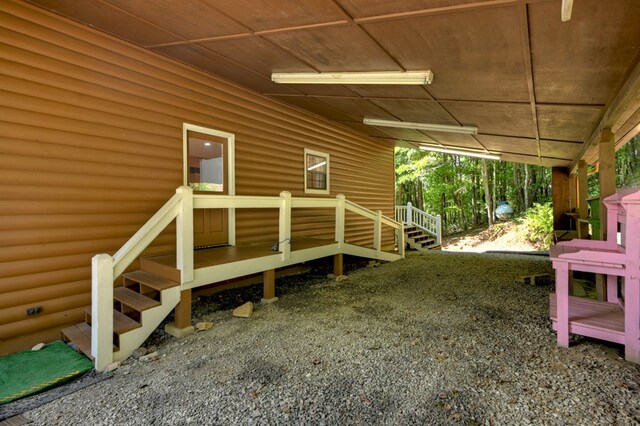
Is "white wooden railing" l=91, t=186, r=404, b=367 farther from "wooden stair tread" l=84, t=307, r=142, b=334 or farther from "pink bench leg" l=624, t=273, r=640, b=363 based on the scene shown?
"pink bench leg" l=624, t=273, r=640, b=363

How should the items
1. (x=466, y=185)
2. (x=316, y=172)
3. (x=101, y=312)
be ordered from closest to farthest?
(x=101, y=312)
(x=316, y=172)
(x=466, y=185)

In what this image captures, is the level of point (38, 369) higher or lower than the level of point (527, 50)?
lower

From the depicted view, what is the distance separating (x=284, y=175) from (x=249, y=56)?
2591mm

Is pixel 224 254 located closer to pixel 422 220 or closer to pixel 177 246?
pixel 177 246

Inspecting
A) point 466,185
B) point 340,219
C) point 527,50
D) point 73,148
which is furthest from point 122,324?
point 466,185

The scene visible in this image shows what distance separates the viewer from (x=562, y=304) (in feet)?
9.23

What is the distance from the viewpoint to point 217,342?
10.3 ft

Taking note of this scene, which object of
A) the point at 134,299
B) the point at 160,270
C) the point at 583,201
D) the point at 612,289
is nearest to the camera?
the point at 134,299

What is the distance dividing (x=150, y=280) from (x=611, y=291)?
5.10 metres

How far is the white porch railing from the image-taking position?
11298 millimetres

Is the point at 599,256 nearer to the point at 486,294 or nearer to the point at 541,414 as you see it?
the point at 541,414

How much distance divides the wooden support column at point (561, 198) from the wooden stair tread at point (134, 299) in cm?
1020

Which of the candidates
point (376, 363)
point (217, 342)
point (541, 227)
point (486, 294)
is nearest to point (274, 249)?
point (217, 342)

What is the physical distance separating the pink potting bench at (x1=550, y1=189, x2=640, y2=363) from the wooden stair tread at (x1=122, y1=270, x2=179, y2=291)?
12.5 ft
